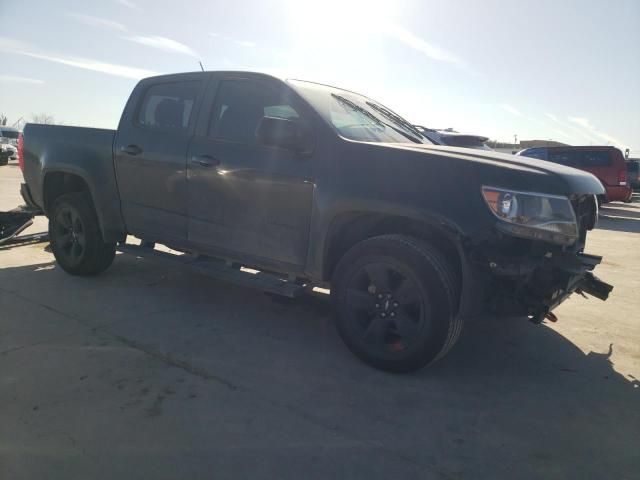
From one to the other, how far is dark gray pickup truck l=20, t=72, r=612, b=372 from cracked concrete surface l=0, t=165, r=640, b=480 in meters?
0.42

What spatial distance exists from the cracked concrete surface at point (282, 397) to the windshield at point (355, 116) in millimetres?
1558

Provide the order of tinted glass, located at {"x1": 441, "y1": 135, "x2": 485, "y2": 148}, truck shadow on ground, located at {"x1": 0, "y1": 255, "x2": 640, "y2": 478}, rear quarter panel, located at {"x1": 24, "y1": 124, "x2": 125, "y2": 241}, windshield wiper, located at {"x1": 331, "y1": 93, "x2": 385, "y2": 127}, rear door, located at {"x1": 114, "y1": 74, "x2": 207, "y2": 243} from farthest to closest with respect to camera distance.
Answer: tinted glass, located at {"x1": 441, "y1": 135, "x2": 485, "y2": 148} < rear quarter panel, located at {"x1": 24, "y1": 124, "x2": 125, "y2": 241} < rear door, located at {"x1": 114, "y1": 74, "x2": 207, "y2": 243} < windshield wiper, located at {"x1": 331, "y1": 93, "x2": 385, "y2": 127} < truck shadow on ground, located at {"x1": 0, "y1": 255, "x2": 640, "y2": 478}

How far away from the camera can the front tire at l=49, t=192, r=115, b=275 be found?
192 inches

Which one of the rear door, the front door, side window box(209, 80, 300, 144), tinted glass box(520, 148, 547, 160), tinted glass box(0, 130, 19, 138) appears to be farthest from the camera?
tinted glass box(0, 130, 19, 138)

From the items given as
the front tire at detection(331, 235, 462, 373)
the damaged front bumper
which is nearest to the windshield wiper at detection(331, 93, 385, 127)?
the front tire at detection(331, 235, 462, 373)

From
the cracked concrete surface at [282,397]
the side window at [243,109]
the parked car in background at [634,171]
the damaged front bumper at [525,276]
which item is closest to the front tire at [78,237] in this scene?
the cracked concrete surface at [282,397]

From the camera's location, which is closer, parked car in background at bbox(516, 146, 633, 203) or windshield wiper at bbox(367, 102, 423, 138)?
windshield wiper at bbox(367, 102, 423, 138)

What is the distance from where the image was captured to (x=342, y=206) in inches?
129

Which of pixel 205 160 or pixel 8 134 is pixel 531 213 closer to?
pixel 205 160

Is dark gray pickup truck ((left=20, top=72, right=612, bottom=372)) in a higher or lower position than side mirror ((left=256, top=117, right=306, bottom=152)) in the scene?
lower

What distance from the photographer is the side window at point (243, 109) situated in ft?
12.5

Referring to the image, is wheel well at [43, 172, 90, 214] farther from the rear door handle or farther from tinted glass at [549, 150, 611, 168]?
tinted glass at [549, 150, 611, 168]

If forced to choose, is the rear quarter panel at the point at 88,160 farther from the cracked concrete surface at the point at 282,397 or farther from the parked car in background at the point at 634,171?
the parked car in background at the point at 634,171

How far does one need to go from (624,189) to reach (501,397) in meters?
14.7
